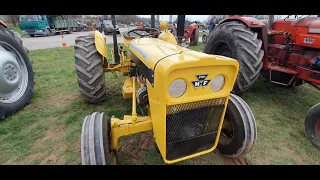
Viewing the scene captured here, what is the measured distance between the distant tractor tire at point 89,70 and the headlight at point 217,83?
2.06 metres

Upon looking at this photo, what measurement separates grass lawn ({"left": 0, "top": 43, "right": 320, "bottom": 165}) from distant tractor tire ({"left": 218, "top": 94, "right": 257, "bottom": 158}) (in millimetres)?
241

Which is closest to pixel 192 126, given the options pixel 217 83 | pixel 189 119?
pixel 189 119

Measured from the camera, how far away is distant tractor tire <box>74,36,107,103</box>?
312cm

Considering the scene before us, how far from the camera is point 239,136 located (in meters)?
2.17

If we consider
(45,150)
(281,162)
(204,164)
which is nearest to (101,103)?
(45,150)

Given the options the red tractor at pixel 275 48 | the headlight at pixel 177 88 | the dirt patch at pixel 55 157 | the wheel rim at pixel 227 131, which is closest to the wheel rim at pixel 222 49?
the red tractor at pixel 275 48

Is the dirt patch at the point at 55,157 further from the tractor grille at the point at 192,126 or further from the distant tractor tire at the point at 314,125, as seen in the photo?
the distant tractor tire at the point at 314,125

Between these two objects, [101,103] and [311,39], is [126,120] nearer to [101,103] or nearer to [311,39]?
[101,103]

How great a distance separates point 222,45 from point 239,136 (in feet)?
7.92

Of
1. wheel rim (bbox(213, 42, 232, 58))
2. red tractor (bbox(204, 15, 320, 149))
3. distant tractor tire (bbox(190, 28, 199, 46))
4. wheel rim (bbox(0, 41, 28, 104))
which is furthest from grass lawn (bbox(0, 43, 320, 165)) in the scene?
A: distant tractor tire (bbox(190, 28, 199, 46))

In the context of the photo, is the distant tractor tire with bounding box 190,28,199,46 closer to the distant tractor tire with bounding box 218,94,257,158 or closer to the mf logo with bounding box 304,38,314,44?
the mf logo with bounding box 304,38,314,44

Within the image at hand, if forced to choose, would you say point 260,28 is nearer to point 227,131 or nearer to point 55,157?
point 227,131

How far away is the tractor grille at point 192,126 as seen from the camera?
5.44 feet

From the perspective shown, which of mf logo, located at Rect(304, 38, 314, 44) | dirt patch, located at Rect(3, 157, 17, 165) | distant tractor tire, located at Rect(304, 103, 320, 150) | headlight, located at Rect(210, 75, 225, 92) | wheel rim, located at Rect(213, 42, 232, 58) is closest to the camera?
headlight, located at Rect(210, 75, 225, 92)
